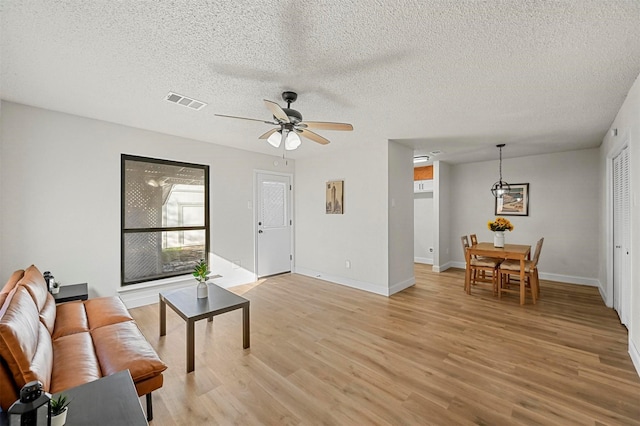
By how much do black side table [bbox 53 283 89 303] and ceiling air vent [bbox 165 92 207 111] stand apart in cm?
233

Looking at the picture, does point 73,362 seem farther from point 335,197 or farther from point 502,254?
point 502,254

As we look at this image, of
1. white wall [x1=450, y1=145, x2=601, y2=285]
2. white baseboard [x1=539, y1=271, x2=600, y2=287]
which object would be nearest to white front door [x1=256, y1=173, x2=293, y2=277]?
white wall [x1=450, y1=145, x2=601, y2=285]

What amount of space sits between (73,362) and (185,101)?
248 centimetres

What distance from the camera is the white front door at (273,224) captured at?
5430 mm

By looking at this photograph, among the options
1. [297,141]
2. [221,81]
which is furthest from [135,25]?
[297,141]

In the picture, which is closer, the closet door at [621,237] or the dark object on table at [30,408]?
the dark object on table at [30,408]

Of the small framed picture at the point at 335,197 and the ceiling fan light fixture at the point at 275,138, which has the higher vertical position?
the ceiling fan light fixture at the point at 275,138

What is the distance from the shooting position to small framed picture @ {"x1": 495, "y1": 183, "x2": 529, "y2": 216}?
5582 millimetres

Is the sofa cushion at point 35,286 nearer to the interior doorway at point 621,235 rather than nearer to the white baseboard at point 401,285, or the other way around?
the white baseboard at point 401,285

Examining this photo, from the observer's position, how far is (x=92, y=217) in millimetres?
3537

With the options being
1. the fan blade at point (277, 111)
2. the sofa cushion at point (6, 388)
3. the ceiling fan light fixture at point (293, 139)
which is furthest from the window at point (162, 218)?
the sofa cushion at point (6, 388)

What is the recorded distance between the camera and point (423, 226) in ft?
23.3

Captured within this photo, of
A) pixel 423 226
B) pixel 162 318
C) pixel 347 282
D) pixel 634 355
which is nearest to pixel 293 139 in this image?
pixel 162 318

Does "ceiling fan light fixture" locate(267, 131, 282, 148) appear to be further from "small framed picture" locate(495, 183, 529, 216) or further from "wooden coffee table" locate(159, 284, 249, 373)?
"small framed picture" locate(495, 183, 529, 216)
